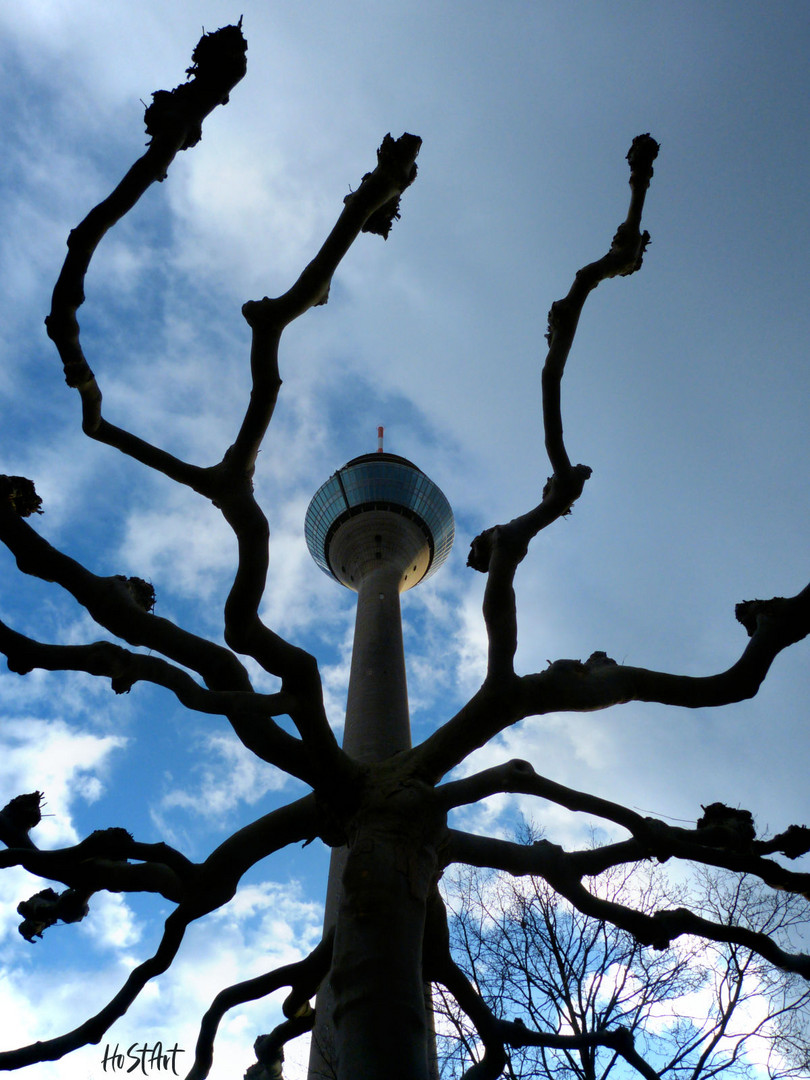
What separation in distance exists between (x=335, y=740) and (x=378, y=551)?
2207 cm

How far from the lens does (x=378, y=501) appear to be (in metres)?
30.8

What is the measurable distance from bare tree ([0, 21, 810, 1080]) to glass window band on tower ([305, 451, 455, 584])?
76.5ft

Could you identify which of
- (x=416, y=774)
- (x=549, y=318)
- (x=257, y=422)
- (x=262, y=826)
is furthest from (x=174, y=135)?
(x=262, y=826)

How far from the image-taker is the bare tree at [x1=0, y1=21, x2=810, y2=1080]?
5.40 meters

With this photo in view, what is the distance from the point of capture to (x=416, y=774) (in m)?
6.65

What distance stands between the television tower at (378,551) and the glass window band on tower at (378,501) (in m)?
0.04

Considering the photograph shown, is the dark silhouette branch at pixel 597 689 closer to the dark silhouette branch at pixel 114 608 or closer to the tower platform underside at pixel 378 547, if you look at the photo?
the dark silhouette branch at pixel 114 608

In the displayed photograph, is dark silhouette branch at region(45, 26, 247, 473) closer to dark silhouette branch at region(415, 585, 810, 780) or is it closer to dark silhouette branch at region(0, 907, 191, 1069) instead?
dark silhouette branch at region(415, 585, 810, 780)

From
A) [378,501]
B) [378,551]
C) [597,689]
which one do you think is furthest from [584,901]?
[378,501]

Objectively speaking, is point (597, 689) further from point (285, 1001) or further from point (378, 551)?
point (378, 551)

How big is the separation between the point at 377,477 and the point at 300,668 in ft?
84.3

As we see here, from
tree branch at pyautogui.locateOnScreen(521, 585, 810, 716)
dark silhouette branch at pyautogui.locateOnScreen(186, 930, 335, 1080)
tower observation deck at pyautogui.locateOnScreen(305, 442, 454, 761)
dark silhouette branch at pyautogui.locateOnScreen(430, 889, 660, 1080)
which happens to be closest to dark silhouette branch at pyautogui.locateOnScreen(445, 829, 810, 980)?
dark silhouette branch at pyautogui.locateOnScreen(430, 889, 660, 1080)

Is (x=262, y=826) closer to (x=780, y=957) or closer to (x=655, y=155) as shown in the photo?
(x=780, y=957)

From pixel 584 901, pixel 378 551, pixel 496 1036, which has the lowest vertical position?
pixel 496 1036
